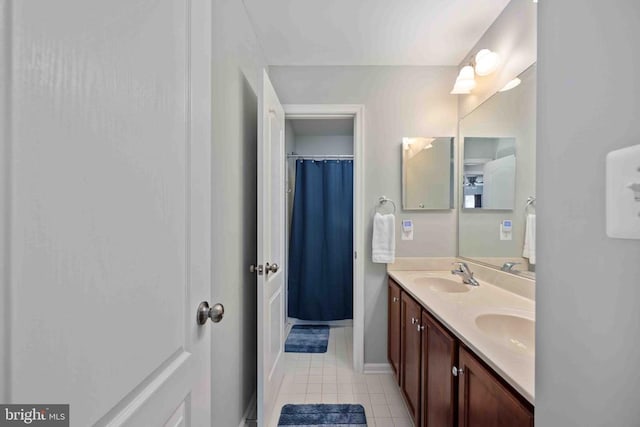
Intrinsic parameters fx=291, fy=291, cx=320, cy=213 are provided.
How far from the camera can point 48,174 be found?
36 centimetres

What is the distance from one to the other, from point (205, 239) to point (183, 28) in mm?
531

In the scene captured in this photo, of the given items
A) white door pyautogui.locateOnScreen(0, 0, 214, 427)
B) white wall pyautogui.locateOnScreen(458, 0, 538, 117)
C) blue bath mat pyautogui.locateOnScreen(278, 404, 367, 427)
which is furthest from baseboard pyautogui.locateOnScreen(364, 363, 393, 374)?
white wall pyautogui.locateOnScreen(458, 0, 538, 117)

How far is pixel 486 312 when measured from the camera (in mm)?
1293

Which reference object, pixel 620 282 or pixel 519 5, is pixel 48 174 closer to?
pixel 620 282

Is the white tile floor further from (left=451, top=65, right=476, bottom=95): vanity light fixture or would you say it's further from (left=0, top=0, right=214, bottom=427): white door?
(left=451, top=65, right=476, bottom=95): vanity light fixture

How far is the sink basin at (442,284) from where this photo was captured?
196 centimetres

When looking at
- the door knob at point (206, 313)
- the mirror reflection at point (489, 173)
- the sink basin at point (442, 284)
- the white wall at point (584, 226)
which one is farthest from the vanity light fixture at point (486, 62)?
the door knob at point (206, 313)

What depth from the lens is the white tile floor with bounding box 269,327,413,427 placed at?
1824 mm

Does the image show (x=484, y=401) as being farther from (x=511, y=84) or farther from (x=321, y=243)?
(x=321, y=243)

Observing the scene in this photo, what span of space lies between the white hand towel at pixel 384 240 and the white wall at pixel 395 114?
0.34 feet

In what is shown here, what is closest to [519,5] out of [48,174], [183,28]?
[183,28]

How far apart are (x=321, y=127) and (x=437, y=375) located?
274 cm

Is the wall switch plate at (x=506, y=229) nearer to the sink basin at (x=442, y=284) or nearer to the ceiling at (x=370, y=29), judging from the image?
the sink basin at (x=442, y=284)

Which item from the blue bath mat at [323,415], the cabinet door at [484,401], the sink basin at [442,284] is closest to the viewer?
the cabinet door at [484,401]
